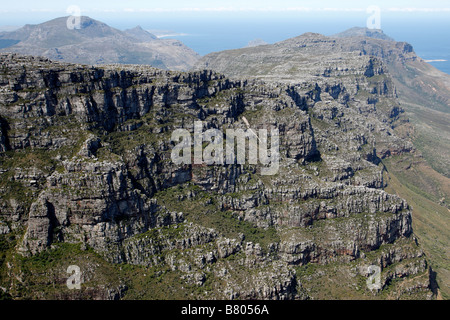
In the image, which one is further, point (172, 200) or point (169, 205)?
point (172, 200)

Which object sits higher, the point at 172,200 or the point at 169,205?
the point at 172,200

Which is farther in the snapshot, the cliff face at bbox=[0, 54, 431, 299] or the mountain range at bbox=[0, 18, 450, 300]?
the cliff face at bbox=[0, 54, 431, 299]

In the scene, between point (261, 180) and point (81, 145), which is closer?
point (81, 145)

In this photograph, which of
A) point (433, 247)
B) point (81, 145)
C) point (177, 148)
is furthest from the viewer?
point (433, 247)

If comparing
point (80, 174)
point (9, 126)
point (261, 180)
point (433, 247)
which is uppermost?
point (9, 126)

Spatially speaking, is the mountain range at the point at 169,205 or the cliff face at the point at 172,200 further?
the cliff face at the point at 172,200

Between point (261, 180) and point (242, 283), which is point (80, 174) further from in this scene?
point (261, 180)

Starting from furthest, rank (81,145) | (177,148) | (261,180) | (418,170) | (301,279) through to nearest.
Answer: (418,170)
(261,180)
(177,148)
(301,279)
(81,145)
